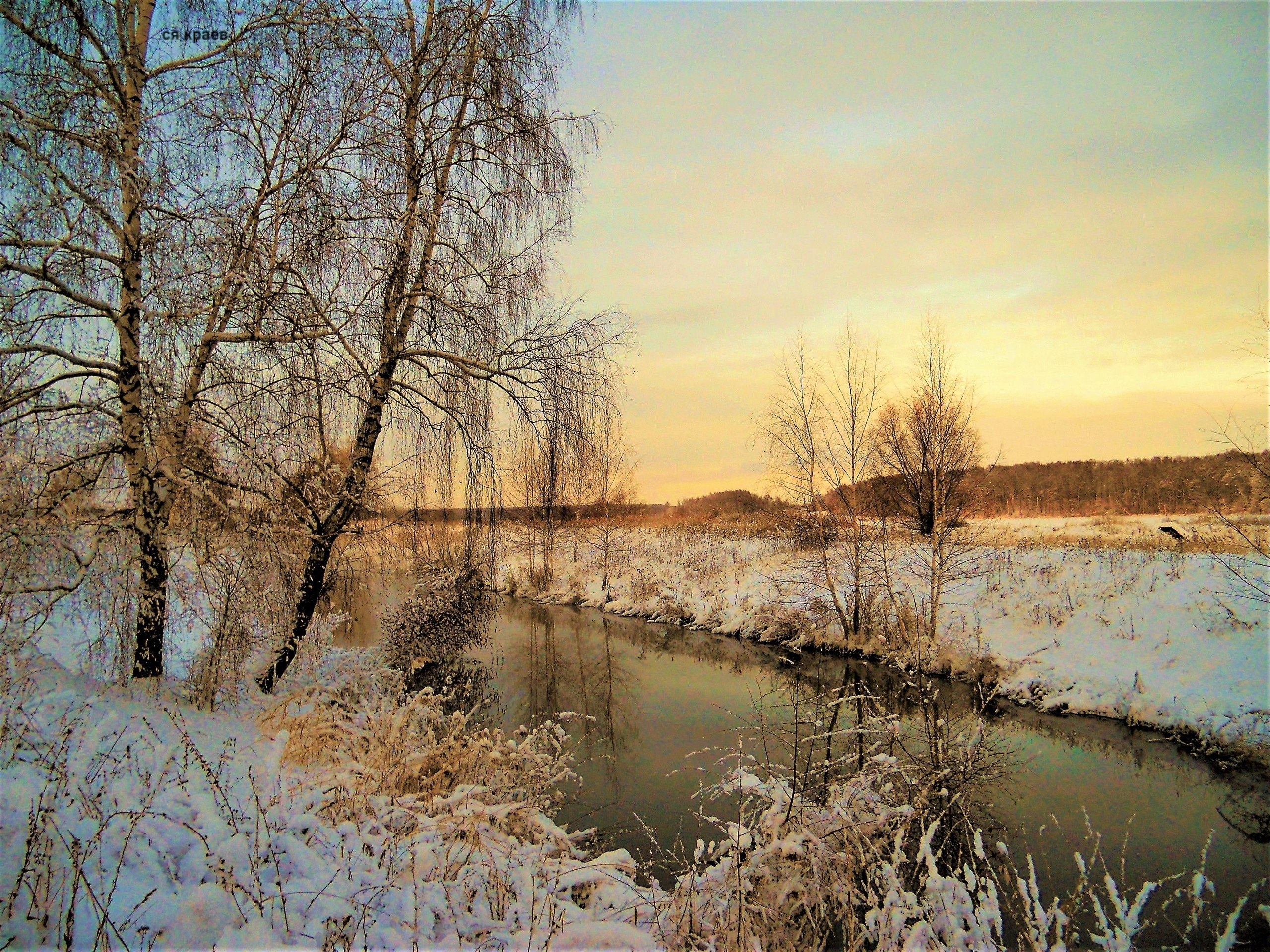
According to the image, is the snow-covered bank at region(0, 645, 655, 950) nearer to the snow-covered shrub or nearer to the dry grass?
the dry grass

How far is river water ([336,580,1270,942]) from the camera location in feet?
18.0

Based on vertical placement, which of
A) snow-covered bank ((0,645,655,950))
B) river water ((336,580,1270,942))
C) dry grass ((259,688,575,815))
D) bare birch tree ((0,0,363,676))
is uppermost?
bare birch tree ((0,0,363,676))

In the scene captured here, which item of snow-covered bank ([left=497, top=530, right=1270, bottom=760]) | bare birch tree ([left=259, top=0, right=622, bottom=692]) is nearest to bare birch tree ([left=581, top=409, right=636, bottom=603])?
snow-covered bank ([left=497, top=530, right=1270, bottom=760])

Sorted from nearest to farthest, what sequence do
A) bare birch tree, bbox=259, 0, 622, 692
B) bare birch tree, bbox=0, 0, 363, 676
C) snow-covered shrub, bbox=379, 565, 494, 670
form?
bare birch tree, bbox=0, 0, 363, 676, bare birch tree, bbox=259, 0, 622, 692, snow-covered shrub, bbox=379, 565, 494, 670

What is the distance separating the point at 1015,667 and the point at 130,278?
1261cm

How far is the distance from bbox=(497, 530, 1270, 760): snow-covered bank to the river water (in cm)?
52

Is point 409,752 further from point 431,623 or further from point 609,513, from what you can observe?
point 609,513

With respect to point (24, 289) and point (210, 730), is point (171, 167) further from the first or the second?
point (210, 730)

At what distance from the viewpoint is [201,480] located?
4.23 m

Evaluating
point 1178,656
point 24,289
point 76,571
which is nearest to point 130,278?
point 24,289

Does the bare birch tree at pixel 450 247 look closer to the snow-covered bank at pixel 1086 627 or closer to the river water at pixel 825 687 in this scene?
the river water at pixel 825 687

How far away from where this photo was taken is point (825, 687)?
1026 cm

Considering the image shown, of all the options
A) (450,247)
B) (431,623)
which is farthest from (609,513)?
(450,247)

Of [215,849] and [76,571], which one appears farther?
[76,571]
